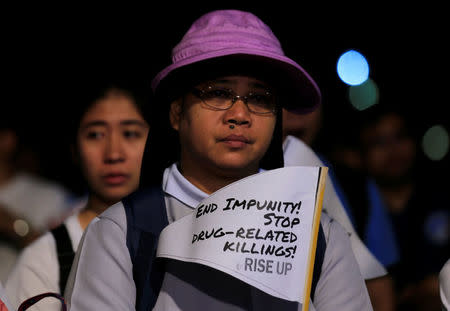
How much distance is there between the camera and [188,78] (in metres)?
3.60

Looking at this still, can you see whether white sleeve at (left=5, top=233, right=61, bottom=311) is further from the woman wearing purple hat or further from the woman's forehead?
the woman's forehead

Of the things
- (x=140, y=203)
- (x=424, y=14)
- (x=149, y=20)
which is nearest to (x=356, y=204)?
(x=140, y=203)

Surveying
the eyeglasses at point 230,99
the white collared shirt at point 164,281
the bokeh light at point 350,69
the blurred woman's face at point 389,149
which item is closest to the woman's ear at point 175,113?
the eyeglasses at point 230,99

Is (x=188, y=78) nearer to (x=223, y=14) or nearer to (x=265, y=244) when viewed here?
(x=223, y=14)

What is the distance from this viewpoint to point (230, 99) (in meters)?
3.49

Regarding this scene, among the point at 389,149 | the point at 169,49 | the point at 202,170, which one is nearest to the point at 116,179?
Result: the point at 202,170

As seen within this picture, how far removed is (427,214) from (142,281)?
319 centimetres

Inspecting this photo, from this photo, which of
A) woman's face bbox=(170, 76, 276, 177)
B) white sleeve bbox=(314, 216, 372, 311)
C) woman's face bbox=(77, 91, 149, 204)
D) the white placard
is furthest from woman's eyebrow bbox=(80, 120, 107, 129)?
white sleeve bbox=(314, 216, 372, 311)

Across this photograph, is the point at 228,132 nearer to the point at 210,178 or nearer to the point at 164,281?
the point at 210,178

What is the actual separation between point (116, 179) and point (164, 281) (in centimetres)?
121

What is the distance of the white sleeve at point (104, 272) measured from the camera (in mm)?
3193

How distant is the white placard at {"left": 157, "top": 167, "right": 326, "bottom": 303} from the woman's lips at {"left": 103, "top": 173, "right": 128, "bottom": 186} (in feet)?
3.81

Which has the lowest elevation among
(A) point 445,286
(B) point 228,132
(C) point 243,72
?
(A) point 445,286

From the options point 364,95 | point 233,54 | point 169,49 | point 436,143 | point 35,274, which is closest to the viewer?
point 233,54
